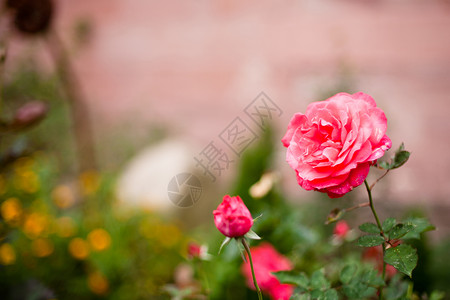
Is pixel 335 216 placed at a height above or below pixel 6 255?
above

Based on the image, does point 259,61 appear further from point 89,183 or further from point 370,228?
point 370,228

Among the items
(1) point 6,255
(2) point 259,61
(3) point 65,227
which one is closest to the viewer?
(1) point 6,255

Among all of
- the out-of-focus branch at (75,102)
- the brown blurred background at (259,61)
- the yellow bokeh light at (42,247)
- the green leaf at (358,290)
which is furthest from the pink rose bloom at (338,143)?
the brown blurred background at (259,61)

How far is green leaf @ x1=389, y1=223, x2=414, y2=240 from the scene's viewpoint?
40 cm

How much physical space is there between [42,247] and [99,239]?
0.18m

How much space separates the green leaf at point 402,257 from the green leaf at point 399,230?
0.01 m

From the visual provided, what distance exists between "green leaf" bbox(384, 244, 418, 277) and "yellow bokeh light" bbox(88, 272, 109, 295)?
96 centimetres

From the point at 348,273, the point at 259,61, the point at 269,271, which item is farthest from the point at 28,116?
the point at 259,61

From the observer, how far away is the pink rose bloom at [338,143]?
0.37 metres

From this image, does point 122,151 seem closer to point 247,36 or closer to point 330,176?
point 247,36

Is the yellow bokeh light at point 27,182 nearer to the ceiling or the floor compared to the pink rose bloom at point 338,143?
nearer to the floor

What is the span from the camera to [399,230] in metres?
0.41

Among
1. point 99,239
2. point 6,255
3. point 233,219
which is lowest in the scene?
point 99,239

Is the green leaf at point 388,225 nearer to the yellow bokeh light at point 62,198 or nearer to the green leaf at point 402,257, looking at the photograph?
the green leaf at point 402,257
